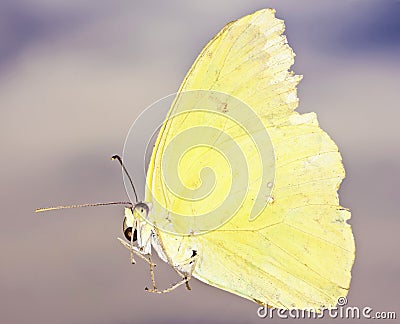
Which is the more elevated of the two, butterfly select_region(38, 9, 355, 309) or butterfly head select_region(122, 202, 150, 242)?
butterfly select_region(38, 9, 355, 309)

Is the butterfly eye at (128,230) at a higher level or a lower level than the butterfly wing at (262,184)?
lower

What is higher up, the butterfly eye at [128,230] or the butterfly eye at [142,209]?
the butterfly eye at [142,209]

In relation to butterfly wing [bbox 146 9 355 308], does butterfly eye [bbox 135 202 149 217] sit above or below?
below

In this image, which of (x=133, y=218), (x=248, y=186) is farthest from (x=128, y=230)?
(x=248, y=186)

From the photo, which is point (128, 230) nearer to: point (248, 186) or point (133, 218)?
point (133, 218)

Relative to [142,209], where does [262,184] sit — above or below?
above

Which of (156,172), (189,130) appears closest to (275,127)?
(189,130)
